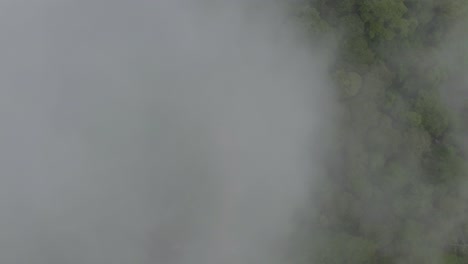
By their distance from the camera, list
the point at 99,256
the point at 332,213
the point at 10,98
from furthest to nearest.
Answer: the point at 332,213, the point at 99,256, the point at 10,98

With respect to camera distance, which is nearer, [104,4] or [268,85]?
[104,4]

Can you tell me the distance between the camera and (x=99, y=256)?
11086 millimetres

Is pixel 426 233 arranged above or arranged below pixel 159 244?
above

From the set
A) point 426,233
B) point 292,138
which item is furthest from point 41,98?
point 426,233

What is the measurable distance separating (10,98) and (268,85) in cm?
628

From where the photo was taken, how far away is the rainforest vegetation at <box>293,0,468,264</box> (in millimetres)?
12055

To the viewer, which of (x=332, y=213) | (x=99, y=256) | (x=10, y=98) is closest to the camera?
(x=10, y=98)

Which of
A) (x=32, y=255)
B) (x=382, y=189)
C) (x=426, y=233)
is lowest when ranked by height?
(x=32, y=255)

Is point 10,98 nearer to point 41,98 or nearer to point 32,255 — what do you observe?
point 41,98

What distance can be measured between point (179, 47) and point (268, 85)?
2567 millimetres

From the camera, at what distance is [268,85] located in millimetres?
12266

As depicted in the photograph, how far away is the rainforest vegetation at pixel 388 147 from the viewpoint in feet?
39.5

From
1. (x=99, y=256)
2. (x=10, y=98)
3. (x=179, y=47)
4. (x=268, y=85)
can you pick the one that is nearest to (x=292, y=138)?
(x=268, y=85)

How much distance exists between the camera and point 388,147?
40.7 ft
